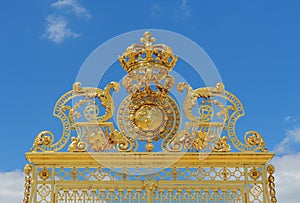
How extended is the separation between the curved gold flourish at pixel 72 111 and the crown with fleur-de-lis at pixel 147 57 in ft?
1.09

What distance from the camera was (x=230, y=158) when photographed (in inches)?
301

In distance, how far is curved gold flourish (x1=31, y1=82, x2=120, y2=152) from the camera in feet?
25.1

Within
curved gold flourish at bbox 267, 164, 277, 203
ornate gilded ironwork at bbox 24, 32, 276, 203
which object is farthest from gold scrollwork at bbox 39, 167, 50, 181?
curved gold flourish at bbox 267, 164, 277, 203

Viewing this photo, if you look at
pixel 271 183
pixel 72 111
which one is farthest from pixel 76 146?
pixel 271 183

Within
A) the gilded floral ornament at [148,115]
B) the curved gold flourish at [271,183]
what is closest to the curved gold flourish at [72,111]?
the gilded floral ornament at [148,115]

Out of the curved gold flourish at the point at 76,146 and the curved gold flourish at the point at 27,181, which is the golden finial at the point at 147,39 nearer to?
the curved gold flourish at the point at 76,146

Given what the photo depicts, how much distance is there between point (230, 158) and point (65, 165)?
2.07 m

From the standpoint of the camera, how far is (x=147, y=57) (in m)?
7.93

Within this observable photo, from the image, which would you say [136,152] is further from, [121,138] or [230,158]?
[230,158]

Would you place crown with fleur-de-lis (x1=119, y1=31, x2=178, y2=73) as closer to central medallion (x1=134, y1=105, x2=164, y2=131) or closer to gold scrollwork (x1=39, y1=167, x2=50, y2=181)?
central medallion (x1=134, y1=105, x2=164, y2=131)

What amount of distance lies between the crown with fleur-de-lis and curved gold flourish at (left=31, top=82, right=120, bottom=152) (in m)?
0.33

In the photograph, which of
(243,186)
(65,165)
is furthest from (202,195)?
(65,165)

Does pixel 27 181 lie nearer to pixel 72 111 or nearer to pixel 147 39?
pixel 72 111

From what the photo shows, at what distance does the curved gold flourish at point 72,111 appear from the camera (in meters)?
7.66
